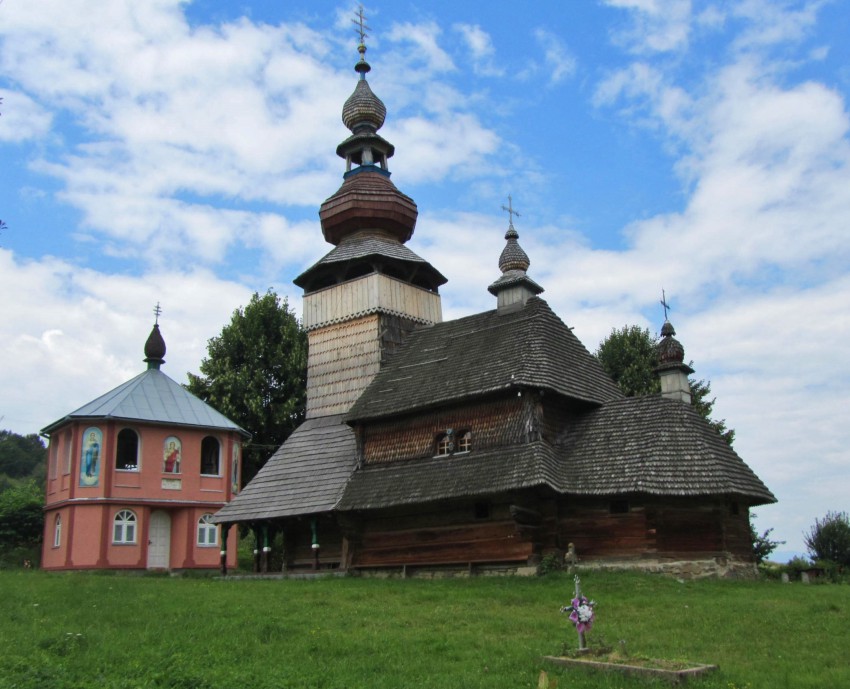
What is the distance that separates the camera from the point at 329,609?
15.6 metres

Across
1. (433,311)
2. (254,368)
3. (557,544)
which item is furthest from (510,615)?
(254,368)

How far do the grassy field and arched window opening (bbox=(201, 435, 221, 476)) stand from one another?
46.8 ft

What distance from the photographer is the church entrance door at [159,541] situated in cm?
3045

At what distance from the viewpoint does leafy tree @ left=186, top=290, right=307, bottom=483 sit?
3753 cm

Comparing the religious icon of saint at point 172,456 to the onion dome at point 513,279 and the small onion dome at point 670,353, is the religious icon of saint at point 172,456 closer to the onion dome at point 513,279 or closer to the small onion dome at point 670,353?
the onion dome at point 513,279

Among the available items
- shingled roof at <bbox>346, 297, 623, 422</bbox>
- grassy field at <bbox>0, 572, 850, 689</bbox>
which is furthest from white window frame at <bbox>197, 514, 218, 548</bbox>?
grassy field at <bbox>0, 572, 850, 689</bbox>

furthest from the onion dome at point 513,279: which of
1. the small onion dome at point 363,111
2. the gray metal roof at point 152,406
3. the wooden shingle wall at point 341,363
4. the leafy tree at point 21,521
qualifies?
the leafy tree at point 21,521

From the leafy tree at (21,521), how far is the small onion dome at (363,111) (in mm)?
19347

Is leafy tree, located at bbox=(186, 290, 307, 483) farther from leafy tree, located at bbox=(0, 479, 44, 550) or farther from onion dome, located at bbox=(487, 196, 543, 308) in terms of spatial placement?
onion dome, located at bbox=(487, 196, 543, 308)

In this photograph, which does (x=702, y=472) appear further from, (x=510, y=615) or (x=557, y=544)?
(x=510, y=615)

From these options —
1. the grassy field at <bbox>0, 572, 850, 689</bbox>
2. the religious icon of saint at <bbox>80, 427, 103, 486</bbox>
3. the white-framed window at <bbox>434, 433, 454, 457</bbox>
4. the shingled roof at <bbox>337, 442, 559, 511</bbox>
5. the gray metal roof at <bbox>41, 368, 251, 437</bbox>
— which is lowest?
the grassy field at <bbox>0, 572, 850, 689</bbox>

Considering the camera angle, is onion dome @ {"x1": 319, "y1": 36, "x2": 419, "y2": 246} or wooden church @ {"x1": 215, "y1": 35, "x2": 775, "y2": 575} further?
onion dome @ {"x1": 319, "y1": 36, "x2": 419, "y2": 246}

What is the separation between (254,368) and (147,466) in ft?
28.6

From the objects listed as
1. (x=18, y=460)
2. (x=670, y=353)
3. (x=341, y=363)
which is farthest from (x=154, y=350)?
(x=18, y=460)
